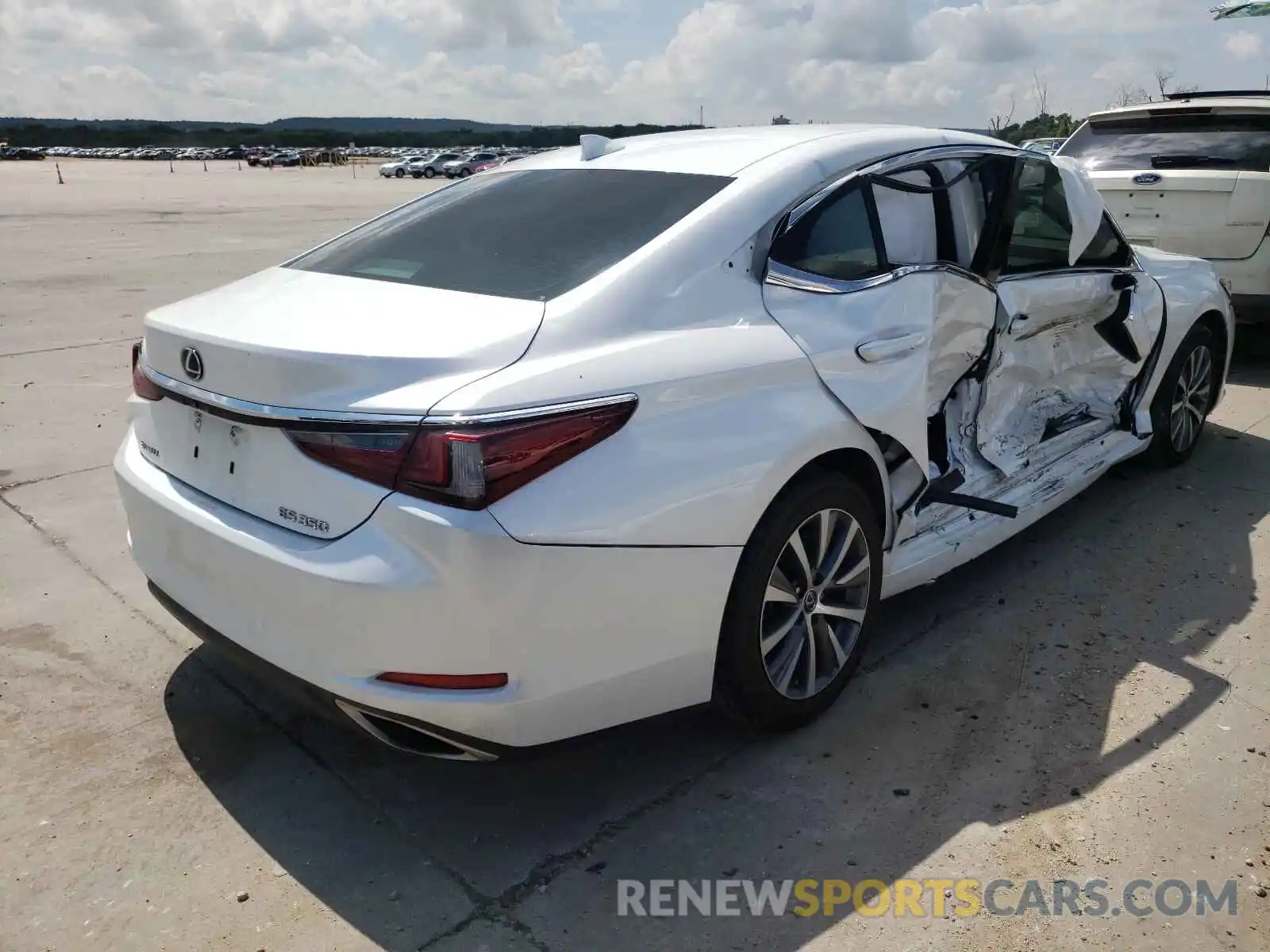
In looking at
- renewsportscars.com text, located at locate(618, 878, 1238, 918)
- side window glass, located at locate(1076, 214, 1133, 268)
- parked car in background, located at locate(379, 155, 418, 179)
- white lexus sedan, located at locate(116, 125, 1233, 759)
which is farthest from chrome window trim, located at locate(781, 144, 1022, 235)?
parked car in background, located at locate(379, 155, 418, 179)

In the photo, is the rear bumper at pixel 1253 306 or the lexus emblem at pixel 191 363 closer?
the lexus emblem at pixel 191 363

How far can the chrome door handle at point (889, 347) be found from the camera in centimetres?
301

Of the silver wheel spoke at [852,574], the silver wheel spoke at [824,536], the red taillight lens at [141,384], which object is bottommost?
the silver wheel spoke at [852,574]

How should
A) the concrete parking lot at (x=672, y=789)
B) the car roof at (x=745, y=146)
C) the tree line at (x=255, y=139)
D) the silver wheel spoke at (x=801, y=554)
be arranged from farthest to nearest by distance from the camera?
the tree line at (x=255, y=139)
the car roof at (x=745, y=146)
the silver wheel spoke at (x=801, y=554)
the concrete parking lot at (x=672, y=789)

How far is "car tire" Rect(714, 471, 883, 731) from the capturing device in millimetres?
2721

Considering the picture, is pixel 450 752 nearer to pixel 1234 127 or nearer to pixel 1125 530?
pixel 1125 530

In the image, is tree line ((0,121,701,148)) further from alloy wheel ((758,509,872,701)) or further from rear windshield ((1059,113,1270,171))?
alloy wheel ((758,509,872,701))

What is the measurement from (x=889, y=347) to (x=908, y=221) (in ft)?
2.02

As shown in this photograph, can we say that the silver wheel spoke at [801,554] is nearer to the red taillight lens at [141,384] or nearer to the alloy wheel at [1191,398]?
the red taillight lens at [141,384]

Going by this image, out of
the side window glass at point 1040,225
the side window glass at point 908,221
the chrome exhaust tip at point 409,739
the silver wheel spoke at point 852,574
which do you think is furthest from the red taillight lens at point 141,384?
the side window glass at point 1040,225

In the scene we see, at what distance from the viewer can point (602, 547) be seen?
2.32m

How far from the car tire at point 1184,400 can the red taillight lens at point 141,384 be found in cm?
441

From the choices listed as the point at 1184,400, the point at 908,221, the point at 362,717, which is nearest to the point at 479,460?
the point at 362,717

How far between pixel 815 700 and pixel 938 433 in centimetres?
119
